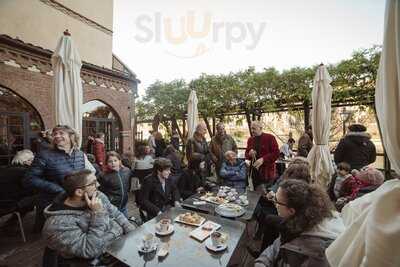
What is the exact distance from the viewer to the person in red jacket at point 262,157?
12.9 ft

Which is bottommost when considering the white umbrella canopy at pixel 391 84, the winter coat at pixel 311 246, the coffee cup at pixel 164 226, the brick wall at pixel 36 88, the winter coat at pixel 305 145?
the coffee cup at pixel 164 226

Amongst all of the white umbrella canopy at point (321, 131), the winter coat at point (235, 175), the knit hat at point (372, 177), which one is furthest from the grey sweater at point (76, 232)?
the white umbrella canopy at point (321, 131)

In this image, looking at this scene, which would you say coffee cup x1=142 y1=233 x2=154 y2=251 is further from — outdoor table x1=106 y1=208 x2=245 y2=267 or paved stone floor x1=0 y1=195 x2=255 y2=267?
paved stone floor x1=0 y1=195 x2=255 y2=267

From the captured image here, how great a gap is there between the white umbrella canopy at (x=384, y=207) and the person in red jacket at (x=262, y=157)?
9.36ft

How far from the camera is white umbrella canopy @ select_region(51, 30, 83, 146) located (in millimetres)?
3117

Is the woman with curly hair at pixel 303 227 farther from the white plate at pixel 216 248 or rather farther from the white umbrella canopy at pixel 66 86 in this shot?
the white umbrella canopy at pixel 66 86

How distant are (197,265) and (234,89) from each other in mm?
7913

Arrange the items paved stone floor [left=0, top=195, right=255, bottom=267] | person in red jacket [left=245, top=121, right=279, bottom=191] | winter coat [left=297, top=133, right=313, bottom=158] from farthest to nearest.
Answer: winter coat [left=297, top=133, right=313, bottom=158], person in red jacket [left=245, top=121, right=279, bottom=191], paved stone floor [left=0, top=195, right=255, bottom=267]

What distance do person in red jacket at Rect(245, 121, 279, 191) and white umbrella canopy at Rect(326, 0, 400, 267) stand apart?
2853mm

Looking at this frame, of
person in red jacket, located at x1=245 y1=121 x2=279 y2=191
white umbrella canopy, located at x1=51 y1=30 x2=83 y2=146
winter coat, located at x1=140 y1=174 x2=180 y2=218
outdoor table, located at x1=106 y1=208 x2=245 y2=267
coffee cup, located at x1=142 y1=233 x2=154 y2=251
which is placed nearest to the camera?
outdoor table, located at x1=106 y1=208 x2=245 y2=267

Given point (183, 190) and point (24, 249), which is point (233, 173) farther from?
point (24, 249)

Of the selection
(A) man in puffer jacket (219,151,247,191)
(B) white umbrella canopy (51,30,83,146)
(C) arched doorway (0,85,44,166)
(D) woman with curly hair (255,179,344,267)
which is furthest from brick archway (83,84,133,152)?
(D) woman with curly hair (255,179,344,267)

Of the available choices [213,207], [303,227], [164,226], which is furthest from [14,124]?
[303,227]

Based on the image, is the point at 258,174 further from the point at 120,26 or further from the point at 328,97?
the point at 120,26
